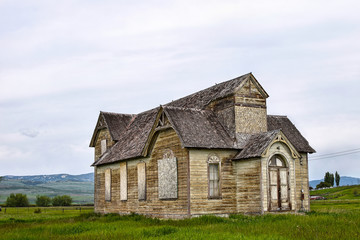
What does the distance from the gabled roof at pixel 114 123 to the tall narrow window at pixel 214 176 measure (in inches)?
525

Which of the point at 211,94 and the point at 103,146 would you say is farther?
the point at 103,146

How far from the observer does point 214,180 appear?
26.4 meters

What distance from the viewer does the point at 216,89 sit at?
31469 mm

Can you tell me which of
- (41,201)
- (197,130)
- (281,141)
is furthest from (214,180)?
(41,201)

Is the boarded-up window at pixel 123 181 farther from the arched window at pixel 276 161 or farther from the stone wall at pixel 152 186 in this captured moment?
the arched window at pixel 276 161

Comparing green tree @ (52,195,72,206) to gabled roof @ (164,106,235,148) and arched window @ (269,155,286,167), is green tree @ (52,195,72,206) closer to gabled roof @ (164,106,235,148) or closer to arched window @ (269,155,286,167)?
gabled roof @ (164,106,235,148)

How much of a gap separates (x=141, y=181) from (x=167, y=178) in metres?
3.58

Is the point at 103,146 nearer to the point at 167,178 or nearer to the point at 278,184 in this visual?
the point at 167,178

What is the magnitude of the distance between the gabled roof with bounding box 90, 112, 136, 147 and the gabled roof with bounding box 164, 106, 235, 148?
11.3m

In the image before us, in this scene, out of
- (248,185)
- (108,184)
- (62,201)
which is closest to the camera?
(248,185)

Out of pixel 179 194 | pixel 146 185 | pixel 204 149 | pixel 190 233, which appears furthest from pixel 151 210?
pixel 190 233

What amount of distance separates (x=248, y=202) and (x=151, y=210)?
6.51 m

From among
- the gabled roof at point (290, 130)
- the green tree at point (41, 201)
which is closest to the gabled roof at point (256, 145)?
the gabled roof at point (290, 130)

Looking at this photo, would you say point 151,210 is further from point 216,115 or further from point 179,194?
point 216,115
